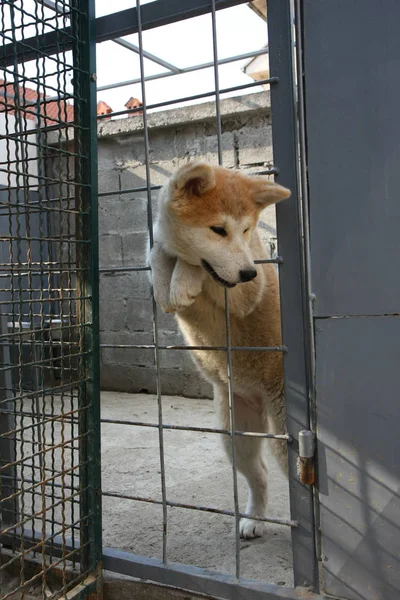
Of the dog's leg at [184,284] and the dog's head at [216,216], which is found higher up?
the dog's head at [216,216]

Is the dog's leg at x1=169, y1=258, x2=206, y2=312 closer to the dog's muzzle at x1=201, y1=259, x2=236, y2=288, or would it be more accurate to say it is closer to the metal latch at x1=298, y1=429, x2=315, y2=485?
the dog's muzzle at x1=201, y1=259, x2=236, y2=288

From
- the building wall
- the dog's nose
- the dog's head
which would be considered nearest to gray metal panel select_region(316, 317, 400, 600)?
the dog's nose

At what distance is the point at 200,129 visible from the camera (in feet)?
15.5

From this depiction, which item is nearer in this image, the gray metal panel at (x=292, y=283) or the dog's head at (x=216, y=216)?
the gray metal panel at (x=292, y=283)

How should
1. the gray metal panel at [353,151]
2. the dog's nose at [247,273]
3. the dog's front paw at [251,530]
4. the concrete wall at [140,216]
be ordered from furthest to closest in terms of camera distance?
the concrete wall at [140,216], the dog's front paw at [251,530], the dog's nose at [247,273], the gray metal panel at [353,151]

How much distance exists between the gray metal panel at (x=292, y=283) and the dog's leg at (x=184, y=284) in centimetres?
39

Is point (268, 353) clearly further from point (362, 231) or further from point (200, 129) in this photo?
point (200, 129)

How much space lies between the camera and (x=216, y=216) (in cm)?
194

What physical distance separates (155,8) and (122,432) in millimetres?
3039

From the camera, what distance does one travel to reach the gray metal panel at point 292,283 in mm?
1659

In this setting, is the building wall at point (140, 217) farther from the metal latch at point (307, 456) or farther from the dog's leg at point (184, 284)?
the metal latch at point (307, 456)

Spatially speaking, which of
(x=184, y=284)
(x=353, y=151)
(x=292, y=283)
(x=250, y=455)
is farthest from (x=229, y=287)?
(x=250, y=455)

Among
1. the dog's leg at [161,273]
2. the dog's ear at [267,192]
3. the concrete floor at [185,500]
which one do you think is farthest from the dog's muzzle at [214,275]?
the concrete floor at [185,500]

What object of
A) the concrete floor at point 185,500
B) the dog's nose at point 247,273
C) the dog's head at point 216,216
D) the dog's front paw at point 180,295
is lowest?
the concrete floor at point 185,500
